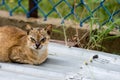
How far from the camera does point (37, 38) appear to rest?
3904mm

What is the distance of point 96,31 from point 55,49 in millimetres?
485

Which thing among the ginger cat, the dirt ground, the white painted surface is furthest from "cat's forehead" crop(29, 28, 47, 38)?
the dirt ground

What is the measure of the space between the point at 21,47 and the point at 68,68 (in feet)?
1.35

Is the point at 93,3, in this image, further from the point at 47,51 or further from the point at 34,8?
the point at 47,51

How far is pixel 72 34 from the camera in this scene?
4.93 m

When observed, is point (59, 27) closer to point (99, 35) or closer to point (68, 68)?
point (99, 35)

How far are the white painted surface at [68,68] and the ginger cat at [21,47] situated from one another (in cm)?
7

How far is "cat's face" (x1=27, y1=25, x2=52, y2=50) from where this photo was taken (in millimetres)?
3895

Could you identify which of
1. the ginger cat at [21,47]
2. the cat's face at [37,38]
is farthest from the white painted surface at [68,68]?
→ the cat's face at [37,38]

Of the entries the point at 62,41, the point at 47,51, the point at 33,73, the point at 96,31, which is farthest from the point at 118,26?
the point at 33,73

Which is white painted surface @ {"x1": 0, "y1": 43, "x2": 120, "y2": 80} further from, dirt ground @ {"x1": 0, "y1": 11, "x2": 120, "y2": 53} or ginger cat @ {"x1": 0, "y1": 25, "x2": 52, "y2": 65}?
dirt ground @ {"x1": 0, "y1": 11, "x2": 120, "y2": 53}

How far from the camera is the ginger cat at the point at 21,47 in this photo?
13.0 feet

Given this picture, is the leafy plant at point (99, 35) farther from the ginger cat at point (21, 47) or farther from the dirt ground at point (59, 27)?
the ginger cat at point (21, 47)

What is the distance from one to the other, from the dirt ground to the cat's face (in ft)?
2.22
